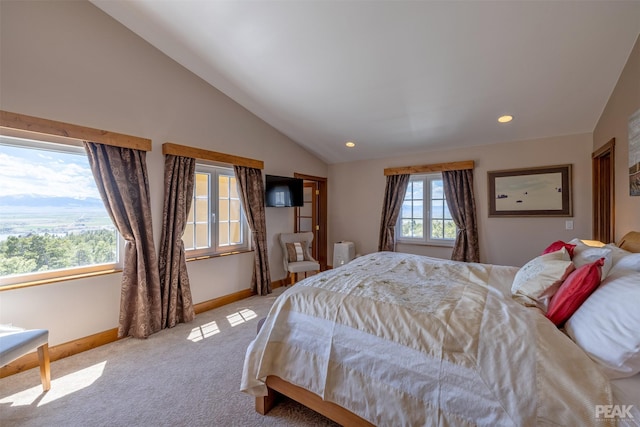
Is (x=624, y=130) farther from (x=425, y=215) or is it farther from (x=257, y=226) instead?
(x=257, y=226)

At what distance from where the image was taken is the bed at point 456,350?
0.99 metres

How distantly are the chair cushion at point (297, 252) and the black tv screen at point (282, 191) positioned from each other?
2.26 ft

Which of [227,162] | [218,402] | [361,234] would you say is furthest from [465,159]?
[218,402]

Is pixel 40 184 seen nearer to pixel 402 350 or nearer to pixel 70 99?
pixel 70 99

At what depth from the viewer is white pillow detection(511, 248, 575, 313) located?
4.85 ft

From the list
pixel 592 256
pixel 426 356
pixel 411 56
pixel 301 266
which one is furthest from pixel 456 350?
pixel 301 266

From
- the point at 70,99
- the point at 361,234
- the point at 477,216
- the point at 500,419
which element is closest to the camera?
the point at 500,419

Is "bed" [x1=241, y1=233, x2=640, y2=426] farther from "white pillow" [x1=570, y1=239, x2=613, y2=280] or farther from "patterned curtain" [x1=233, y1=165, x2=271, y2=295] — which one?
"patterned curtain" [x1=233, y1=165, x2=271, y2=295]

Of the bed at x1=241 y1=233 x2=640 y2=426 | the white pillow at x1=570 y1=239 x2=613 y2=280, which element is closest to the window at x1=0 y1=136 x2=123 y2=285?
the bed at x1=241 y1=233 x2=640 y2=426

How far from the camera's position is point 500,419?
1.03 metres

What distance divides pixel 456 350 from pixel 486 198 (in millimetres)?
3429

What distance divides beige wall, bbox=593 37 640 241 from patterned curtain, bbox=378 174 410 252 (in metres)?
2.45

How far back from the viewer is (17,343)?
173cm

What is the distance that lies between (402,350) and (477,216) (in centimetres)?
341
